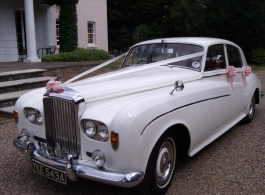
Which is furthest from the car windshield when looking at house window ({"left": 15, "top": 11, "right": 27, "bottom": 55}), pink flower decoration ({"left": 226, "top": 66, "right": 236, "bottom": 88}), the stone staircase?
house window ({"left": 15, "top": 11, "right": 27, "bottom": 55})

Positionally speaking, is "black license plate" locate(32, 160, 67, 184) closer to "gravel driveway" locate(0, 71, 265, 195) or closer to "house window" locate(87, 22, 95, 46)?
"gravel driveway" locate(0, 71, 265, 195)

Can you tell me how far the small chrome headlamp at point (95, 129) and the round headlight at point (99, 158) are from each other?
119 mm

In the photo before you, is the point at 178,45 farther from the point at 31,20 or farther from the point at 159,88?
the point at 31,20

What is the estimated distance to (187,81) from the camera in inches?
143

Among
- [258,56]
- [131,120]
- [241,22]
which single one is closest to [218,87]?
[131,120]

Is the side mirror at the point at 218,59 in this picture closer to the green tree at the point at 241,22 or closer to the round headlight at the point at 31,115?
the round headlight at the point at 31,115

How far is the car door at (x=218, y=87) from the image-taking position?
148 inches

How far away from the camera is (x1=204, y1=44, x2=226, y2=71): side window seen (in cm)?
416

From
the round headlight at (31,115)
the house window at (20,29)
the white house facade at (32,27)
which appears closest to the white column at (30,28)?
the white house facade at (32,27)

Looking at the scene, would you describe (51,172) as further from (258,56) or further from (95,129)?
(258,56)

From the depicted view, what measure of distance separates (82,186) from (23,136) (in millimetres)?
862

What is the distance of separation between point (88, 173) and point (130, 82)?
135 centimetres

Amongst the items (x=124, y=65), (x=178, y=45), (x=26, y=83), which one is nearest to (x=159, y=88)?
(x=178, y=45)

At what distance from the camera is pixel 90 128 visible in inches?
105
